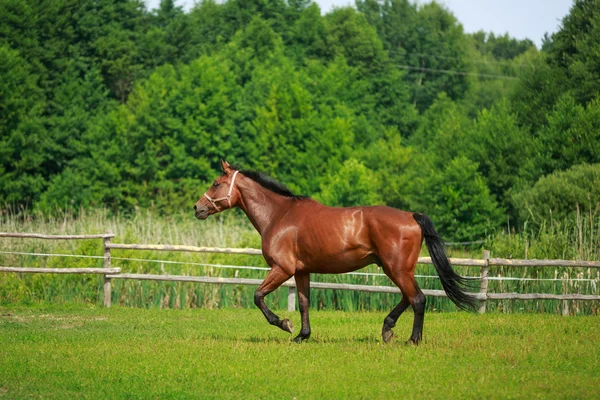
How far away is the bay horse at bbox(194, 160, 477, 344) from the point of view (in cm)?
1145

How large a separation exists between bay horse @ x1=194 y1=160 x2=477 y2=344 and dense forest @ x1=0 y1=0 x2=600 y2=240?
21.1m

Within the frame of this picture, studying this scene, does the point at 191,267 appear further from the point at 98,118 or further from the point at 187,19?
the point at 187,19

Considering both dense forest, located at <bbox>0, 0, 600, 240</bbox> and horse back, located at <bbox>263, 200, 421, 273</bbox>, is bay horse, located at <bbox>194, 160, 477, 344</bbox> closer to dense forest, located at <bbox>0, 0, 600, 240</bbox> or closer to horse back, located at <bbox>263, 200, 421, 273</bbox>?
horse back, located at <bbox>263, 200, 421, 273</bbox>

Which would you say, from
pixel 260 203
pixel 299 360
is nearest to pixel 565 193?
pixel 260 203

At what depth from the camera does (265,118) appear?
2066 inches

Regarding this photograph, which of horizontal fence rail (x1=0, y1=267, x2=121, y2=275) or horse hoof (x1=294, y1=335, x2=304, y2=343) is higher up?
horizontal fence rail (x1=0, y1=267, x2=121, y2=275)

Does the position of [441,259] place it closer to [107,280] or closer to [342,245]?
[342,245]

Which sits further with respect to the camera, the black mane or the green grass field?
the black mane

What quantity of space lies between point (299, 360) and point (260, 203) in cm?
271

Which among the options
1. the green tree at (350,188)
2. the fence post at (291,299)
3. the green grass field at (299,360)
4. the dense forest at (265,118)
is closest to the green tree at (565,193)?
the dense forest at (265,118)

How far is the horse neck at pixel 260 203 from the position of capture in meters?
12.5

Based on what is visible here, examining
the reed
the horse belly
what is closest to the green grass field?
the horse belly

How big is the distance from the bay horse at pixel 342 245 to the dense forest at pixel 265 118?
2113cm

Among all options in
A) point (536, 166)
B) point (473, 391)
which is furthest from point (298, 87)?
point (473, 391)
